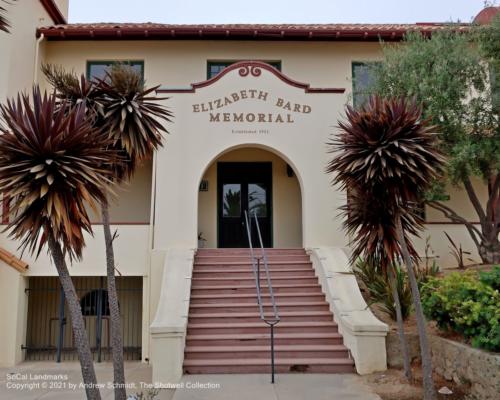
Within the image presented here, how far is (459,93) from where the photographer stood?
34.3 ft

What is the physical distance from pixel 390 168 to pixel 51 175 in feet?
14.8

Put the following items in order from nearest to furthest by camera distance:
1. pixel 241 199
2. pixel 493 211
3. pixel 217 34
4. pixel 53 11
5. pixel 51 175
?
pixel 51 175, pixel 493 211, pixel 241 199, pixel 217 34, pixel 53 11

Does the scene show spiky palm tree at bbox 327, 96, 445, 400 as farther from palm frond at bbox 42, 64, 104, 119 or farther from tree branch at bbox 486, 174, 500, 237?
tree branch at bbox 486, 174, 500, 237

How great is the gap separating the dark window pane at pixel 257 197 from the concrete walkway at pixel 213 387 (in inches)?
251

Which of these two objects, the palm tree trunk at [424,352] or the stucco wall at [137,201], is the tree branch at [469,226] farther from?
the stucco wall at [137,201]

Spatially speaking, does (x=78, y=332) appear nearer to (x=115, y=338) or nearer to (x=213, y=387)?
(x=115, y=338)

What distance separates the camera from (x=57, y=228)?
5.11 meters

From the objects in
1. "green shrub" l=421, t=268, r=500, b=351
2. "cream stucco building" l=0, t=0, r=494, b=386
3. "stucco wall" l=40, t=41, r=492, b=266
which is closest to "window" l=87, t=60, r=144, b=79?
"cream stucco building" l=0, t=0, r=494, b=386

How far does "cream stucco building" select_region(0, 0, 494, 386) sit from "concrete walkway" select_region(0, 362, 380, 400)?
2.13ft

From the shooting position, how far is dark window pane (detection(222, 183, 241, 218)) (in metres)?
14.3

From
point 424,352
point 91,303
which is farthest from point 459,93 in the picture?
point 91,303

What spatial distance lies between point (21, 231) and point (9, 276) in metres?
6.43

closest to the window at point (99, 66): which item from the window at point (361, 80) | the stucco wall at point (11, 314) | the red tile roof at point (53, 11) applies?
the red tile roof at point (53, 11)

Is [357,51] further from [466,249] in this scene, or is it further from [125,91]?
[125,91]
